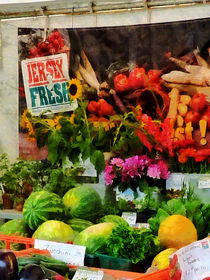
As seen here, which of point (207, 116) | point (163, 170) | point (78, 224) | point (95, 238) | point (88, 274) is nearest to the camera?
point (88, 274)

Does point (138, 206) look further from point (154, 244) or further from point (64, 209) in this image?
point (154, 244)

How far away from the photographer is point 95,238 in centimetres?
208

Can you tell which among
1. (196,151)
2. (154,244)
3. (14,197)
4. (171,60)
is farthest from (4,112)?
(154,244)

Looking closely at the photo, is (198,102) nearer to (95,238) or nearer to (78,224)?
(78,224)

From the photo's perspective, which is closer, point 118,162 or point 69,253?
point 69,253

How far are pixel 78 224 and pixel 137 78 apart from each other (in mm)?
1318

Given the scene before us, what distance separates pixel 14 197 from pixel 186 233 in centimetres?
157

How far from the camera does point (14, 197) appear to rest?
10.8 ft

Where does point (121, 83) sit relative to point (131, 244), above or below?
above

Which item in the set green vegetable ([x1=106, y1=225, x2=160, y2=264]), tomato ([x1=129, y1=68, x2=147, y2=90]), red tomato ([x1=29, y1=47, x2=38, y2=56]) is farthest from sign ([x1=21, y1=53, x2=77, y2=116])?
green vegetable ([x1=106, y1=225, x2=160, y2=264])

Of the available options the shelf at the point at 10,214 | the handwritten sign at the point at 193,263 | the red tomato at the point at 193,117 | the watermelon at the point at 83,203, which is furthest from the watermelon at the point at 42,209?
the red tomato at the point at 193,117

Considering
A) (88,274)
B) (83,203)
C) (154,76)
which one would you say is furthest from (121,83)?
(88,274)

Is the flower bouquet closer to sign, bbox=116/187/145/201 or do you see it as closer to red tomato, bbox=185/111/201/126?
sign, bbox=116/187/145/201

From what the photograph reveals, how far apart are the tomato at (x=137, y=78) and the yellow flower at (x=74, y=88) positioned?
38cm
